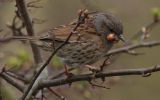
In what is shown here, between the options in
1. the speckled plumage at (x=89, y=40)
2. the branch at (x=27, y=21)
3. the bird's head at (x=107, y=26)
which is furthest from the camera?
the bird's head at (x=107, y=26)

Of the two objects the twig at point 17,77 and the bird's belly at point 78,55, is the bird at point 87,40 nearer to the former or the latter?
the bird's belly at point 78,55

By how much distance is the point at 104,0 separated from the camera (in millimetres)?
9227

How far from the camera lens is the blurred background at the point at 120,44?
273 inches

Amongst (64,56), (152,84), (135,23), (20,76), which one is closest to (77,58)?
(64,56)

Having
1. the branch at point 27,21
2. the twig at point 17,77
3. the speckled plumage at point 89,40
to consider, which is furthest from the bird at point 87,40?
the twig at point 17,77

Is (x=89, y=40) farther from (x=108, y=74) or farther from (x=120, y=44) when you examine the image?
(x=108, y=74)

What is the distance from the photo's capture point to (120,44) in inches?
263

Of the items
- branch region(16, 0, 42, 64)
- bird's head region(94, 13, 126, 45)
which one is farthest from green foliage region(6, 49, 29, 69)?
bird's head region(94, 13, 126, 45)

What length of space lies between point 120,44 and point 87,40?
38.8 inches

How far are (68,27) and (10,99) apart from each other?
0.86 meters

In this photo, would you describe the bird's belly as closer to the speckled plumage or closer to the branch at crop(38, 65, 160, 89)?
the speckled plumage

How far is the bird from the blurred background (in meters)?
0.69

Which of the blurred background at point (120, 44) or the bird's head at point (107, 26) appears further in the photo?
the blurred background at point (120, 44)

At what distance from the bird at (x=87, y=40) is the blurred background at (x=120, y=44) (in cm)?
69
